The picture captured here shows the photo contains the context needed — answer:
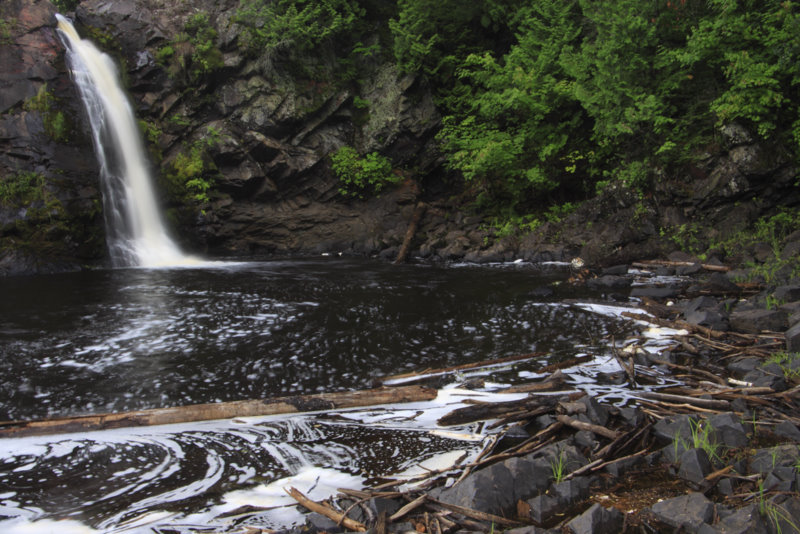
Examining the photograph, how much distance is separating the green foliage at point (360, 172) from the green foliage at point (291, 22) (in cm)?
492

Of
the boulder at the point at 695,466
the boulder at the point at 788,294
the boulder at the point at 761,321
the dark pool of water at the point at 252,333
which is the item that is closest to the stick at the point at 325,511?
the boulder at the point at 695,466

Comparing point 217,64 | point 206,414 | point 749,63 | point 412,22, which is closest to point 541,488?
point 206,414

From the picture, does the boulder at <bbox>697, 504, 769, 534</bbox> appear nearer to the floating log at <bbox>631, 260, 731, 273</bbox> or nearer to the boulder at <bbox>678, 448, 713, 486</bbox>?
the boulder at <bbox>678, 448, 713, 486</bbox>

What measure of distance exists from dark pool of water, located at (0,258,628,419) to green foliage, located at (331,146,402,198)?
8576mm

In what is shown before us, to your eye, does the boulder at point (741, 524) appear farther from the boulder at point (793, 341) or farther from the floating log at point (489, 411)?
the boulder at point (793, 341)

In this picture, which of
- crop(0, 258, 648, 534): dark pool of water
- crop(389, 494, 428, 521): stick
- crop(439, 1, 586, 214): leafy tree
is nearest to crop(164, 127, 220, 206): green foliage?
crop(0, 258, 648, 534): dark pool of water

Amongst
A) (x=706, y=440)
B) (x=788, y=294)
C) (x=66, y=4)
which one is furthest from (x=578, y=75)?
(x=66, y=4)

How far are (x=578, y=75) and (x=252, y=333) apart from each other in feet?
39.2

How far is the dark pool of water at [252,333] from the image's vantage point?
5.44m

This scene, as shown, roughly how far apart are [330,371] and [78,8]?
22369 mm

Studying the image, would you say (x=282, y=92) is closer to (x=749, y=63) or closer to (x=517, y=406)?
(x=749, y=63)

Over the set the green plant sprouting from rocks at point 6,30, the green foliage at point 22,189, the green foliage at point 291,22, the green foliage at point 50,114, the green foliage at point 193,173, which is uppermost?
the green foliage at point 291,22

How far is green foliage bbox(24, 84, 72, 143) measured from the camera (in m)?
16.6

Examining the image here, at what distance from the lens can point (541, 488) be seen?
2734 millimetres
